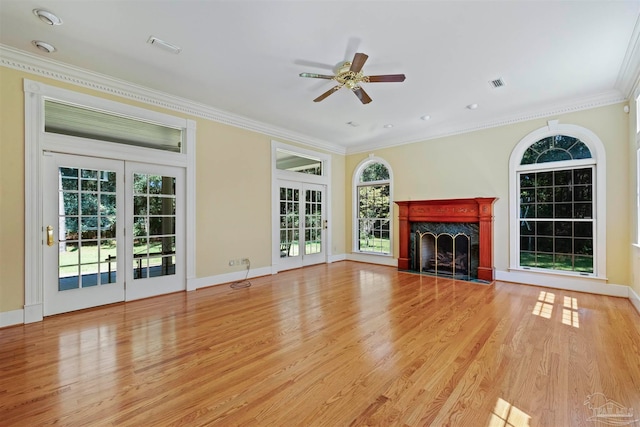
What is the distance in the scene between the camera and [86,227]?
3652 mm

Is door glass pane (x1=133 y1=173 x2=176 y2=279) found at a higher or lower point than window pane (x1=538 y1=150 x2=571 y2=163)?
lower

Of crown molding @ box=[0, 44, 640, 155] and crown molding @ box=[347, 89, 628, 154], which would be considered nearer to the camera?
crown molding @ box=[0, 44, 640, 155]

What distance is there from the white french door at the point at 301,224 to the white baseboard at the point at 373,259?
854 mm

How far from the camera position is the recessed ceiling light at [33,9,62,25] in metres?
2.53

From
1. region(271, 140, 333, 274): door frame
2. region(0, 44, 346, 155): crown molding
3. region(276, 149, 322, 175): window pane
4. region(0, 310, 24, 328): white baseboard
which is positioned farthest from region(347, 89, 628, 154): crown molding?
region(0, 310, 24, 328): white baseboard

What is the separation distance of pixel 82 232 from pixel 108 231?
275 mm

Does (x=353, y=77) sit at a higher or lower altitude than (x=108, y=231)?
higher

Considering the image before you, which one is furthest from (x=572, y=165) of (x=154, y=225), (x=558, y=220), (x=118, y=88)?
(x=118, y=88)

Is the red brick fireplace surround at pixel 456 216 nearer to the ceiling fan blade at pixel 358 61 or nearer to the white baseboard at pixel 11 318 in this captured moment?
the ceiling fan blade at pixel 358 61

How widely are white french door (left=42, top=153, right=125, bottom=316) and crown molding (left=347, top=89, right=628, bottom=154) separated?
5.54m

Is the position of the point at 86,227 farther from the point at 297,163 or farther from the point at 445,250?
the point at 445,250

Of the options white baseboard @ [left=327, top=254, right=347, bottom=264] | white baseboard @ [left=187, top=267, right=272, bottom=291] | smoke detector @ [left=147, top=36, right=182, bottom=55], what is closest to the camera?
smoke detector @ [left=147, top=36, right=182, bottom=55]

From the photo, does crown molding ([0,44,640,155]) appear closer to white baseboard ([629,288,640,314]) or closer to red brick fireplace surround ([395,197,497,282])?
red brick fireplace surround ([395,197,497,282])

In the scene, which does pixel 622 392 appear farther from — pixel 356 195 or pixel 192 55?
pixel 356 195
